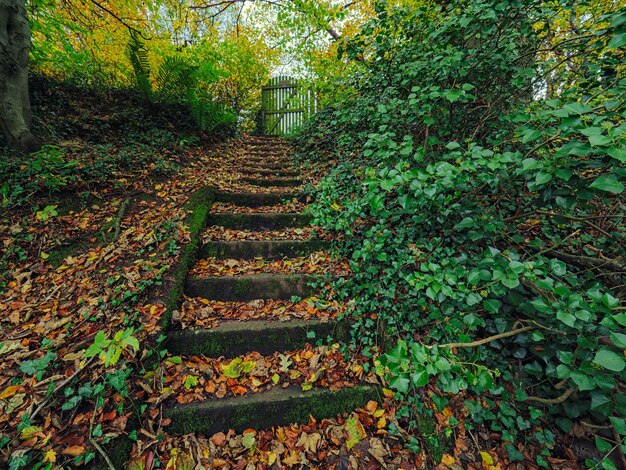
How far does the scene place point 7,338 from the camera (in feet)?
6.25

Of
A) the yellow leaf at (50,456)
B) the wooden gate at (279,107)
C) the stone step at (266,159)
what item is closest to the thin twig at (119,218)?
the yellow leaf at (50,456)

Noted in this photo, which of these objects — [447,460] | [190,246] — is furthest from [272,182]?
[447,460]

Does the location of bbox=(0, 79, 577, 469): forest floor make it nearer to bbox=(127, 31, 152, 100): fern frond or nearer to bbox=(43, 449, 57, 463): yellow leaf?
bbox=(43, 449, 57, 463): yellow leaf

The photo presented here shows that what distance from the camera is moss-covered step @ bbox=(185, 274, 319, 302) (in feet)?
8.10

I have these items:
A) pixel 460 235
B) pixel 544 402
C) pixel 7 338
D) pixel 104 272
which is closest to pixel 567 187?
pixel 460 235

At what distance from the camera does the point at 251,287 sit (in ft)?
8.35

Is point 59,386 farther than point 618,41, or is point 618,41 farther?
point 59,386

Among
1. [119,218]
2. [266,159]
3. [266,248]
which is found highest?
[266,159]

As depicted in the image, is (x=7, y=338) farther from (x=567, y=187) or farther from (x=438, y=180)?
(x=567, y=187)

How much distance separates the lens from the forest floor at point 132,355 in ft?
5.09

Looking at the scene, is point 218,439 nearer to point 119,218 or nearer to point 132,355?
point 132,355

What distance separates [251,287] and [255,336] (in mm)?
541

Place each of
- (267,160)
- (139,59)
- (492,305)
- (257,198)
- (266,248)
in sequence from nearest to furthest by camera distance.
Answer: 1. (492,305)
2. (266,248)
3. (257,198)
4. (139,59)
5. (267,160)

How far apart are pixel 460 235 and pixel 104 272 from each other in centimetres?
332
